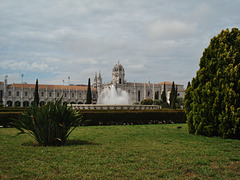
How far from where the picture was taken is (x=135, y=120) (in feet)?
55.6

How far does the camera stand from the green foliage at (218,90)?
9.26m

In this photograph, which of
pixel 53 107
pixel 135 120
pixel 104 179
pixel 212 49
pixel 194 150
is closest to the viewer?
pixel 104 179

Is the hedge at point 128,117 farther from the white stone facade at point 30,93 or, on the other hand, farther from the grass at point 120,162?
the white stone facade at point 30,93

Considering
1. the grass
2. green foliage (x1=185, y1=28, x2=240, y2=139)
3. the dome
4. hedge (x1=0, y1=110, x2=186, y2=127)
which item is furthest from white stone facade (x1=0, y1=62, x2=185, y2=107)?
the grass

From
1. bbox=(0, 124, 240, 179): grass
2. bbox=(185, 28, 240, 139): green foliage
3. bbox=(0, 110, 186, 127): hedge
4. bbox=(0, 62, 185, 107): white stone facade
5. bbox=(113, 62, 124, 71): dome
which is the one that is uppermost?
bbox=(113, 62, 124, 71): dome

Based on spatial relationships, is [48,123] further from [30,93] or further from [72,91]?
[72,91]

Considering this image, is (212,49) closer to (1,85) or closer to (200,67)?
(200,67)

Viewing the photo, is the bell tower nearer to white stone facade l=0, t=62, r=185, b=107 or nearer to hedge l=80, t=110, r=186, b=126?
white stone facade l=0, t=62, r=185, b=107

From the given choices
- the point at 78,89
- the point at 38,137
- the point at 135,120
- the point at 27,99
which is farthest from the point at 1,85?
the point at 38,137

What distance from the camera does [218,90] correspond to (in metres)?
9.65

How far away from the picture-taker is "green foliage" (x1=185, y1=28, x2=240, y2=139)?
926cm

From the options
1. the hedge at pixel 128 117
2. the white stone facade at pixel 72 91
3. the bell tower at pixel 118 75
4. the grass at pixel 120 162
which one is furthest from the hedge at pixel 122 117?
the bell tower at pixel 118 75

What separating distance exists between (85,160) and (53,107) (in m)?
2.59

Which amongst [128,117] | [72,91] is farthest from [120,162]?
[72,91]
